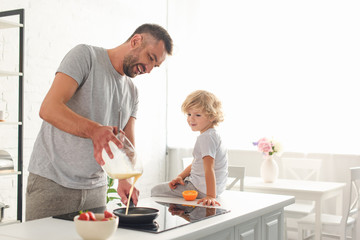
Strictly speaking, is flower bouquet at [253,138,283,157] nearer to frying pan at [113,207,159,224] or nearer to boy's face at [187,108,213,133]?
boy's face at [187,108,213,133]

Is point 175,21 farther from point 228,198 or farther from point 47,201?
point 47,201

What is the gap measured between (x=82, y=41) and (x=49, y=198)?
2.46m

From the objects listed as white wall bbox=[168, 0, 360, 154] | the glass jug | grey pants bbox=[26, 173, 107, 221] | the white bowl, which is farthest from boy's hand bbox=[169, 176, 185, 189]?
white wall bbox=[168, 0, 360, 154]

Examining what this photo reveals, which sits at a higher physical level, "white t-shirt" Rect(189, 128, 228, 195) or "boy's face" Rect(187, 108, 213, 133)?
"boy's face" Rect(187, 108, 213, 133)

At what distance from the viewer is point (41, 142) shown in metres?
1.82

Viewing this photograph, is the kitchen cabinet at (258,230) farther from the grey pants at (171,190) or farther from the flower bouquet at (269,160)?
the flower bouquet at (269,160)

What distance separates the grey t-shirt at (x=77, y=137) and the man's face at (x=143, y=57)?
3.2 inches

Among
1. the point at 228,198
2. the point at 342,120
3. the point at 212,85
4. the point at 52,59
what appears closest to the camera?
the point at 228,198

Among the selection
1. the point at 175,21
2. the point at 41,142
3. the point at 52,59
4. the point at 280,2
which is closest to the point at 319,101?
the point at 280,2

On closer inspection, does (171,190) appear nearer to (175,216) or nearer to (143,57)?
(175,216)

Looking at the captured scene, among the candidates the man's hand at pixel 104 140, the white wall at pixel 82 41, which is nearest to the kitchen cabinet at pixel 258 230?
the man's hand at pixel 104 140

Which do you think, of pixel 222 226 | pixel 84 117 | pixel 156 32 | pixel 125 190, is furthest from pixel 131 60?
pixel 222 226

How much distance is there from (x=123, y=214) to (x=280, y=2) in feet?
11.9

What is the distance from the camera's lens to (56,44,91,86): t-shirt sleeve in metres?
1.72
